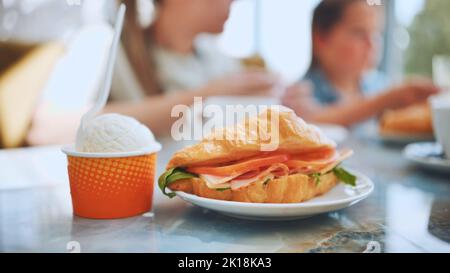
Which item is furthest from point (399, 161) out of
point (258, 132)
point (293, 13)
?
point (293, 13)

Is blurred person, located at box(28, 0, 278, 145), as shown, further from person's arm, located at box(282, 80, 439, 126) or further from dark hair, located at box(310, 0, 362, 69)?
dark hair, located at box(310, 0, 362, 69)

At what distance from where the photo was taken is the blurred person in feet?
4.41

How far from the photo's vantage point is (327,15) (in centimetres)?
223

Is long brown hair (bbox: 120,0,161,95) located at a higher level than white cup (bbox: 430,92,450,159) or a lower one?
higher

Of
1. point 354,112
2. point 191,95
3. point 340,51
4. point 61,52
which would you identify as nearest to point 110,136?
point 191,95

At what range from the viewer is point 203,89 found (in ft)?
4.61

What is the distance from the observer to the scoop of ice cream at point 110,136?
0.52 metres

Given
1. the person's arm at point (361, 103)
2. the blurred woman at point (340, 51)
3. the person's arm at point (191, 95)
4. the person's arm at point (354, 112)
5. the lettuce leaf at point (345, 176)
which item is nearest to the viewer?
the lettuce leaf at point (345, 176)

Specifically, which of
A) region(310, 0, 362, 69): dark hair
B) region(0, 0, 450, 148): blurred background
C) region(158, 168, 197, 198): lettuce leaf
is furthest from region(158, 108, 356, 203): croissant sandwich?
region(310, 0, 362, 69): dark hair

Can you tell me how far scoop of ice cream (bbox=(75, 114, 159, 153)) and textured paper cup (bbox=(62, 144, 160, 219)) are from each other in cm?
1

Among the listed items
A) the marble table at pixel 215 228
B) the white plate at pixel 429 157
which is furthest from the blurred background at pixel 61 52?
the marble table at pixel 215 228

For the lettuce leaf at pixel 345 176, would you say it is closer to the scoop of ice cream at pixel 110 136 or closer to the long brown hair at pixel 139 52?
the scoop of ice cream at pixel 110 136

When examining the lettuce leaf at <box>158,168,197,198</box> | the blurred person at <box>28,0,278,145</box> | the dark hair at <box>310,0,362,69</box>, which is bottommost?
the lettuce leaf at <box>158,168,197,198</box>

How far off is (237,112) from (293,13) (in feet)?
3.92
